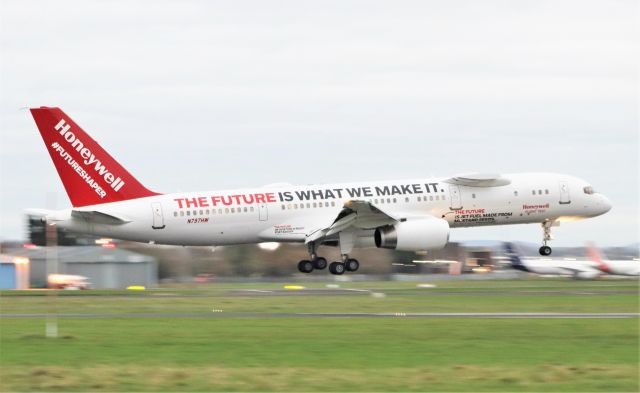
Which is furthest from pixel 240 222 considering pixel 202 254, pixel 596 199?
pixel 202 254

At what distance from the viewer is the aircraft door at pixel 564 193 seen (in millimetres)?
63062

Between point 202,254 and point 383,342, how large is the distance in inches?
2998

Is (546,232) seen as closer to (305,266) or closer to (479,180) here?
(479,180)

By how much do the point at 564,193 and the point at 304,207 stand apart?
15364 mm

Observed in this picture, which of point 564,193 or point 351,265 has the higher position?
point 564,193

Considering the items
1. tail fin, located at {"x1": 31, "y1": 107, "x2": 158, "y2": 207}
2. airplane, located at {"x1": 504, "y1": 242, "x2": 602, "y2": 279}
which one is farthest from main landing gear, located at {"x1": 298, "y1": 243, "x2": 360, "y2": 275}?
airplane, located at {"x1": 504, "y1": 242, "x2": 602, "y2": 279}

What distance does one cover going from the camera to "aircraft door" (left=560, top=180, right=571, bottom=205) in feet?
207

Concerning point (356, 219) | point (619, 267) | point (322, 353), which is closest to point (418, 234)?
point (356, 219)

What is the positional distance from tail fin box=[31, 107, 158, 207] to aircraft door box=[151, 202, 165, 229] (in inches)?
60.6

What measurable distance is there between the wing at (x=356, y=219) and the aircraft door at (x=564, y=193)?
10.3m

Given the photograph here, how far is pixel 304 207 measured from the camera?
198 ft

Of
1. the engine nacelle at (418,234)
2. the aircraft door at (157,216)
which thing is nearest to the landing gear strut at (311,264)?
the engine nacelle at (418,234)

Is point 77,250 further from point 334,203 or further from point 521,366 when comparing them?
point 521,366

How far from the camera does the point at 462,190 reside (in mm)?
61750
